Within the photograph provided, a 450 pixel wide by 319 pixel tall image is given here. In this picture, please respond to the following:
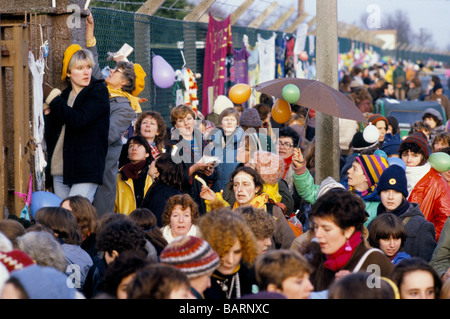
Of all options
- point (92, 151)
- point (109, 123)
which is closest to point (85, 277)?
point (92, 151)

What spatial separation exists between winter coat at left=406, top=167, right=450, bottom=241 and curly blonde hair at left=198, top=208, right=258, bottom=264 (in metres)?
3.14

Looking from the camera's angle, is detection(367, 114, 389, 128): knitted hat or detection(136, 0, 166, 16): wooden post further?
detection(136, 0, 166, 16): wooden post

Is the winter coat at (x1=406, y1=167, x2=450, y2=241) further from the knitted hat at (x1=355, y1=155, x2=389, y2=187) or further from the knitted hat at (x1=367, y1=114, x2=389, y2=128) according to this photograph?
the knitted hat at (x1=367, y1=114, x2=389, y2=128)

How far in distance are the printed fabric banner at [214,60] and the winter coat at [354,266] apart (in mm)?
8665

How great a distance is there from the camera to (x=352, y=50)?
108ft

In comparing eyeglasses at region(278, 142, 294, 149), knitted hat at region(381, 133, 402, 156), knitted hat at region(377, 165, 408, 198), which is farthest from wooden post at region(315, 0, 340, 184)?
knitted hat at region(381, 133, 402, 156)

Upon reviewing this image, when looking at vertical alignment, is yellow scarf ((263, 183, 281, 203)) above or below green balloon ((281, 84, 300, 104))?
below

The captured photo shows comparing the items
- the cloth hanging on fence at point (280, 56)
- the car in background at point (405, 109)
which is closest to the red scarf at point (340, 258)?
the car in background at point (405, 109)

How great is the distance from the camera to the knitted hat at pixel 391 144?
9254 mm

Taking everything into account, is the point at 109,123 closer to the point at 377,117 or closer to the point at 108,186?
the point at 108,186

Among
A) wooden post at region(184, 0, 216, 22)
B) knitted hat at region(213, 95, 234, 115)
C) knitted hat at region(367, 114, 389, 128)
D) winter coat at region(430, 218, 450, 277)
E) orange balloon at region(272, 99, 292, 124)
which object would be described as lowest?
winter coat at region(430, 218, 450, 277)

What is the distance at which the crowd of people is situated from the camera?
3.73 m

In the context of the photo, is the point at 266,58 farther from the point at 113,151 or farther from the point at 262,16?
the point at 113,151

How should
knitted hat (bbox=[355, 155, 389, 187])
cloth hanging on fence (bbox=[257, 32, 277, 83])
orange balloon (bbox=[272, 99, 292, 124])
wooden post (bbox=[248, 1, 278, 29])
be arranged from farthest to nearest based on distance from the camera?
wooden post (bbox=[248, 1, 278, 29]) → cloth hanging on fence (bbox=[257, 32, 277, 83]) → orange balloon (bbox=[272, 99, 292, 124]) → knitted hat (bbox=[355, 155, 389, 187])
